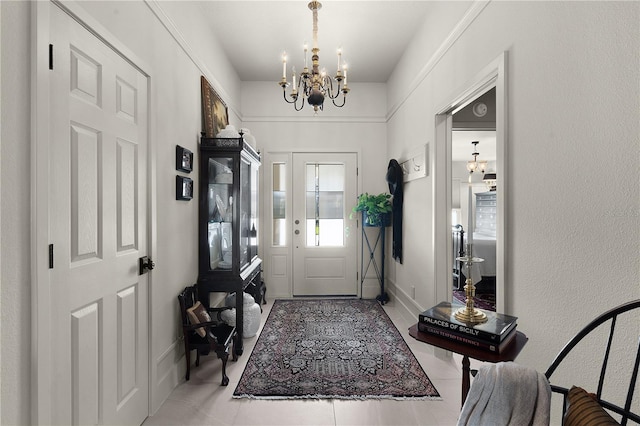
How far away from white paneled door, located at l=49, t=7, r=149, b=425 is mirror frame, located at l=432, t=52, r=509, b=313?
2073mm

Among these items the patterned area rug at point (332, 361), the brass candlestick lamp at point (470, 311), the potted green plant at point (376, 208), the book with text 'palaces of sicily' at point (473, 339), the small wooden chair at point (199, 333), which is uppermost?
the potted green plant at point (376, 208)

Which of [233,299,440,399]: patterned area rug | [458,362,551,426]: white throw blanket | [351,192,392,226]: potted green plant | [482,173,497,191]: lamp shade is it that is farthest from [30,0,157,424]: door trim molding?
[482,173,497,191]: lamp shade

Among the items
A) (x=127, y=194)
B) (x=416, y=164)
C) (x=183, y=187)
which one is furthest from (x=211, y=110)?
(x=416, y=164)

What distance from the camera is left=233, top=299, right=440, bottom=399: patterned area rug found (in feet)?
7.09

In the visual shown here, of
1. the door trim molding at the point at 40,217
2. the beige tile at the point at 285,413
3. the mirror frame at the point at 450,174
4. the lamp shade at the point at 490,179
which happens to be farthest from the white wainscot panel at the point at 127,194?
the lamp shade at the point at 490,179

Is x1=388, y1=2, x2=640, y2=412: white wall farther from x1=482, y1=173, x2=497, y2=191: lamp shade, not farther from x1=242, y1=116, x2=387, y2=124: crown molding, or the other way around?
x1=482, y1=173, x2=497, y2=191: lamp shade

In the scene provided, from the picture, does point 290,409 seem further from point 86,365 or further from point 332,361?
point 86,365

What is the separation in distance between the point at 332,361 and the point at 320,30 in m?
3.11

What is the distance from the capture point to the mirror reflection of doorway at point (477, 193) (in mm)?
3570

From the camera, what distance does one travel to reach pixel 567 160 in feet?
4.23

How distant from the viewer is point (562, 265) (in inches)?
52.1

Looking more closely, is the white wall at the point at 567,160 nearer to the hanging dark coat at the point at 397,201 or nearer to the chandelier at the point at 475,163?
the hanging dark coat at the point at 397,201

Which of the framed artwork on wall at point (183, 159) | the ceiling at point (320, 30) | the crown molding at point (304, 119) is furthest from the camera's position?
the crown molding at point (304, 119)

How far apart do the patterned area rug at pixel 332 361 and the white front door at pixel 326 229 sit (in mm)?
751
